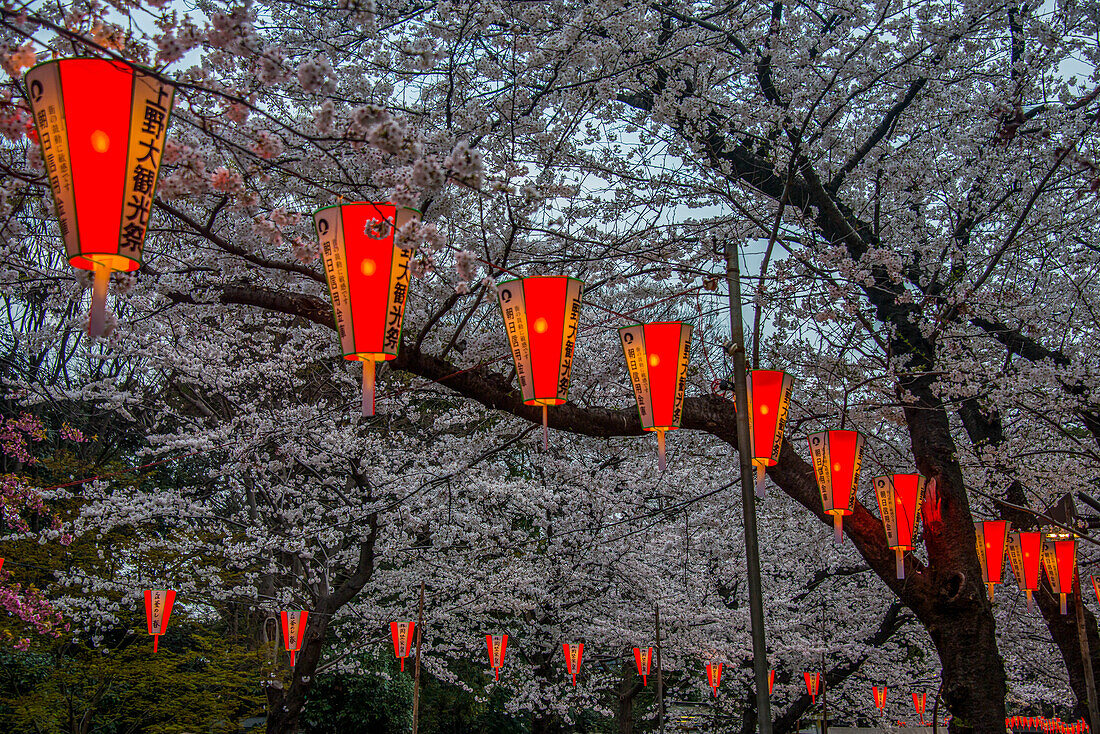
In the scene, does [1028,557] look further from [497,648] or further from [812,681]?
[497,648]

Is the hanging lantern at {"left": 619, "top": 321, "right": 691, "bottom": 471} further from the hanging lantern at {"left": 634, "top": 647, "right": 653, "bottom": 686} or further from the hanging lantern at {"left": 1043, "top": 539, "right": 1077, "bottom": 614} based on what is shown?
the hanging lantern at {"left": 634, "top": 647, "right": 653, "bottom": 686}

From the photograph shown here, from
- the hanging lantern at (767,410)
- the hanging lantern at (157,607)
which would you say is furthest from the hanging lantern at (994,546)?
the hanging lantern at (157,607)

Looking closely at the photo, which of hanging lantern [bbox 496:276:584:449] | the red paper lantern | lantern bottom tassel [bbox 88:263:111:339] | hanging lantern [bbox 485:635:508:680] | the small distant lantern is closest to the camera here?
lantern bottom tassel [bbox 88:263:111:339]

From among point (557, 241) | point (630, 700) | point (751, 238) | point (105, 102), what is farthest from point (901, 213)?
point (630, 700)

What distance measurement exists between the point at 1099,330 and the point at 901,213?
8.78 feet

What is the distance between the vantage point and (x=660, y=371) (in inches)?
202

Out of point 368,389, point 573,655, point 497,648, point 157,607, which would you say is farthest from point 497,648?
point 368,389

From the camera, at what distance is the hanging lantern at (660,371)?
511cm

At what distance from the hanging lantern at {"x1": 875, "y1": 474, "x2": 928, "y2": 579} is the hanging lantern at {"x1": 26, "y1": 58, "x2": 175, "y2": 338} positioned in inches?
233

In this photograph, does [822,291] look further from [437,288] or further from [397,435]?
[397,435]

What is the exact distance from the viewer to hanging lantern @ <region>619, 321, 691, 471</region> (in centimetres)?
511

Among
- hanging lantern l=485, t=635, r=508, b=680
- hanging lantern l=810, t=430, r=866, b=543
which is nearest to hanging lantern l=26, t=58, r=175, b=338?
hanging lantern l=810, t=430, r=866, b=543

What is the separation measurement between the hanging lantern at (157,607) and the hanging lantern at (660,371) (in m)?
8.05

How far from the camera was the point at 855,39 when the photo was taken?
696cm
